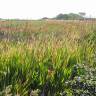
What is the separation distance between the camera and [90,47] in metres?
11.2

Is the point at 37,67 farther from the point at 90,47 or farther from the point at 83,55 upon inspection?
the point at 90,47

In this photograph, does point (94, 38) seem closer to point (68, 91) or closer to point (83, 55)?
point (83, 55)

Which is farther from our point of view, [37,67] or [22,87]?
[37,67]

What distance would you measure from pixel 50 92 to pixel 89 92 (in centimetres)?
152

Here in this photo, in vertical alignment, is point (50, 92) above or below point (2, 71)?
Answer: below

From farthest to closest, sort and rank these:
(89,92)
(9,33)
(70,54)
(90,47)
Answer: (9,33) < (90,47) < (70,54) < (89,92)

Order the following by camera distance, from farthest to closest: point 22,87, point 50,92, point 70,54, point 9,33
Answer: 1. point 9,33
2. point 70,54
3. point 50,92
4. point 22,87

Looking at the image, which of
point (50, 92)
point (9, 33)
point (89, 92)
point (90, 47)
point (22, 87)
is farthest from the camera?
point (9, 33)

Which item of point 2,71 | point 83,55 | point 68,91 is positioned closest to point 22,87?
point 2,71

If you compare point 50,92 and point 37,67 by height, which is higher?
point 37,67

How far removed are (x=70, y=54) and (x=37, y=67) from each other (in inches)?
62.5

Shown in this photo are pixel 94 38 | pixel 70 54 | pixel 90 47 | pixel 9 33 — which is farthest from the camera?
pixel 9 33

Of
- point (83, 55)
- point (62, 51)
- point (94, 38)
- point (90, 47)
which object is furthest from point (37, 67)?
point (94, 38)

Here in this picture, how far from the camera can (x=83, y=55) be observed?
33.1ft
